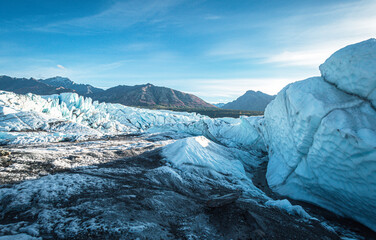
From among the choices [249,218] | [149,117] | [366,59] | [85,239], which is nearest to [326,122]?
[366,59]

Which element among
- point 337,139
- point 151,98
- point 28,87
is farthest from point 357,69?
point 28,87

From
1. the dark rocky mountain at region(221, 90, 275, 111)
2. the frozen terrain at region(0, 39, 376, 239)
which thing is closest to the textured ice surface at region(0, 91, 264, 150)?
the frozen terrain at region(0, 39, 376, 239)

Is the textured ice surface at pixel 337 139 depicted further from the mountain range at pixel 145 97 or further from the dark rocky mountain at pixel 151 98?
the dark rocky mountain at pixel 151 98

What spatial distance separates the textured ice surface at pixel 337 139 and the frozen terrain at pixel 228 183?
63 mm

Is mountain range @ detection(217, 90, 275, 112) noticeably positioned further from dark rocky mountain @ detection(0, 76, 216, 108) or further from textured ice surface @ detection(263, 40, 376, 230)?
textured ice surface @ detection(263, 40, 376, 230)

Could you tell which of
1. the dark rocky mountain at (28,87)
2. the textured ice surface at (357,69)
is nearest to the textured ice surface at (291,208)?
the textured ice surface at (357,69)

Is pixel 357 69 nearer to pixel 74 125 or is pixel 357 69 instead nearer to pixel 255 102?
pixel 74 125

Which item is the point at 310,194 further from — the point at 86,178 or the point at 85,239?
the point at 86,178

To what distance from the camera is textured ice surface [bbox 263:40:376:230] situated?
9188 mm

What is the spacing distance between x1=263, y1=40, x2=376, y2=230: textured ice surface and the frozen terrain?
63mm

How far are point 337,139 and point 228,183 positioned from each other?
812cm

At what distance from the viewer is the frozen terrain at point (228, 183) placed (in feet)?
21.2

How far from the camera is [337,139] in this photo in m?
10.1

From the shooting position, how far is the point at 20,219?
20.1 feet
